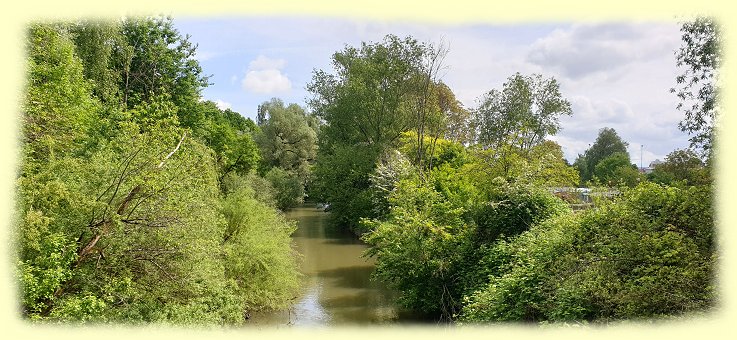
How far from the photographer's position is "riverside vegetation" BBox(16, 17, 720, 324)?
837 centimetres

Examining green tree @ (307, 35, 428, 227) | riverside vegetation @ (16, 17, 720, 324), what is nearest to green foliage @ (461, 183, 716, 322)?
riverside vegetation @ (16, 17, 720, 324)

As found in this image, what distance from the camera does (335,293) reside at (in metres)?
19.2

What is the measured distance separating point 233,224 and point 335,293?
Result: 4.87 metres

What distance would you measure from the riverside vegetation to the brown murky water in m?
0.85

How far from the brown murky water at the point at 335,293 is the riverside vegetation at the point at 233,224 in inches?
33.4

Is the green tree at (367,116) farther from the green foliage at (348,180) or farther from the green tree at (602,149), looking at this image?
the green tree at (602,149)

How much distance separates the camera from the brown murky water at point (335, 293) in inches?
624

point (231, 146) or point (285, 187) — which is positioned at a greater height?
point (231, 146)

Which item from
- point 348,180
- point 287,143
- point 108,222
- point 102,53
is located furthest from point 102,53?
point 287,143

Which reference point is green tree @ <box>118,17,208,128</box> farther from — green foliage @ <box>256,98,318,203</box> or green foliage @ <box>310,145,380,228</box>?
green foliage @ <box>256,98,318,203</box>

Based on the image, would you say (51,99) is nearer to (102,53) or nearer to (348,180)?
(102,53)

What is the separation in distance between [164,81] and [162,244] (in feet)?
47.7

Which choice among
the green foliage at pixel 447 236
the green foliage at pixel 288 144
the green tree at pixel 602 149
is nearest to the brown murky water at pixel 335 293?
the green foliage at pixel 447 236

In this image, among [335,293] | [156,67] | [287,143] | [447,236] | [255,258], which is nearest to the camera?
[447,236]
